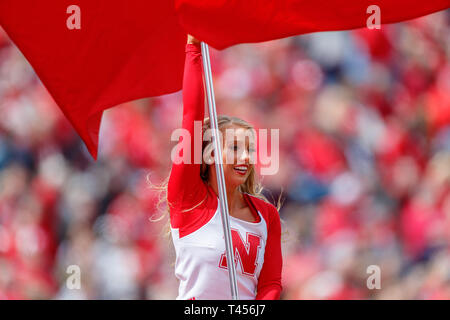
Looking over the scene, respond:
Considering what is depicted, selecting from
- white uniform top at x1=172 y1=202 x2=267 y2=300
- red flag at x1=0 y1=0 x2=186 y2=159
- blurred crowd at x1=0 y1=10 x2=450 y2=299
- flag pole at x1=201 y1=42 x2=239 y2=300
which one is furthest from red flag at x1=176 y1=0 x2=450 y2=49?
blurred crowd at x1=0 y1=10 x2=450 y2=299

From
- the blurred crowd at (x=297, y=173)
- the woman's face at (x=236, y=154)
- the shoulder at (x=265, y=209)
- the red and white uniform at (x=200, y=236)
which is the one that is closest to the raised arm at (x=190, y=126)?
the red and white uniform at (x=200, y=236)

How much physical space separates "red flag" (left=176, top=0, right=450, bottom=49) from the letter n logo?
51 centimetres

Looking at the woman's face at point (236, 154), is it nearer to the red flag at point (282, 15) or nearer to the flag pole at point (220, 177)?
the flag pole at point (220, 177)

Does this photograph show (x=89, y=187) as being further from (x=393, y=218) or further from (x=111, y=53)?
(x=111, y=53)

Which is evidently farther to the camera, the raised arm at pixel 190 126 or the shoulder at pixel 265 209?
the shoulder at pixel 265 209

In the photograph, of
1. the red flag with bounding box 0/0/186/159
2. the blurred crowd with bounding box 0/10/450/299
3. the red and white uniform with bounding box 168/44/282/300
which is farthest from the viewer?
the blurred crowd with bounding box 0/10/450/299

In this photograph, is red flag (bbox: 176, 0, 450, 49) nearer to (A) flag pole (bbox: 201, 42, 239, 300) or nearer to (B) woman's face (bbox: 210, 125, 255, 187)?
(A) flag pole (bbox: 201, 42, 239, 300)

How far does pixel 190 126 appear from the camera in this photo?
1.50 meters

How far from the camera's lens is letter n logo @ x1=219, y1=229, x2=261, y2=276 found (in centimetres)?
159

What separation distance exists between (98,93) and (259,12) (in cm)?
51

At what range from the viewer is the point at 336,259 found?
10.9 feet

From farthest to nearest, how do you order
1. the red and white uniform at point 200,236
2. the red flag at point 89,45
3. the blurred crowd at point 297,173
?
1. the blurred crowd at point 297,173
2. the red flag at point 89,45
3. the red and white uniform at point 200,236

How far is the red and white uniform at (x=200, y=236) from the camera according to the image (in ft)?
5.00
